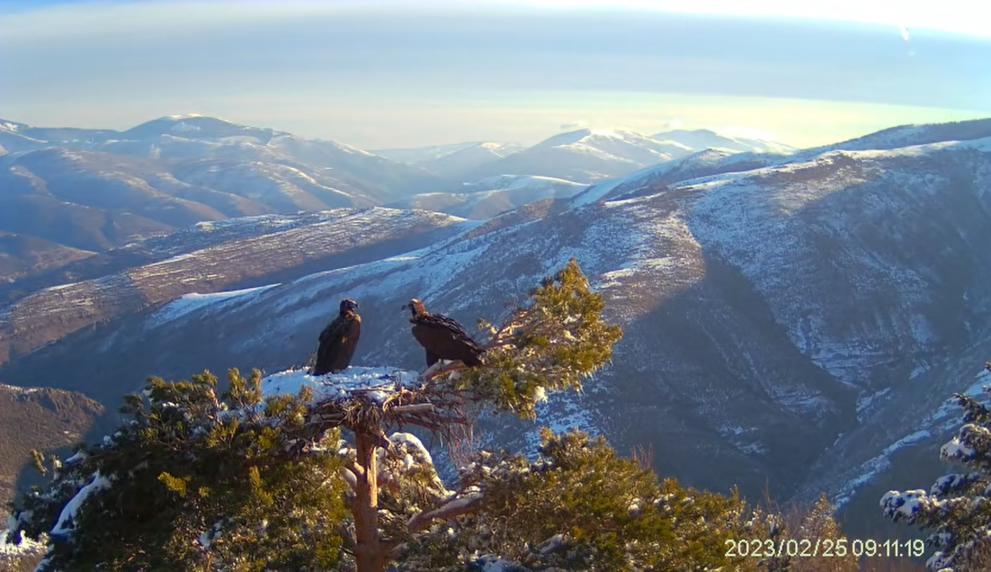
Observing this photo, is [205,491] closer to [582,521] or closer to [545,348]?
[545,348]

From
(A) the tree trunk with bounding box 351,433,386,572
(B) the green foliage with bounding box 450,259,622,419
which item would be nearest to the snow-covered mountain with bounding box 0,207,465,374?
(A) the tree trunk with bounding box 351,433,386,572

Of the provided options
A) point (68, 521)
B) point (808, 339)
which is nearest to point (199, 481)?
point (68, 521)

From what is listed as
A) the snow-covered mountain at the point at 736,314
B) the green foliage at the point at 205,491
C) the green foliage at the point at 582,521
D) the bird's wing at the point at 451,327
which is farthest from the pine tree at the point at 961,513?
the snow-covered mountain at the point at 736,314

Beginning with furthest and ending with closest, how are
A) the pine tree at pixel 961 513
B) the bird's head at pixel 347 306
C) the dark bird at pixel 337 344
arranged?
the pine tree at pixel 961 513, the bird's head at pixel 347 306, the dark bird at pixel 337 344

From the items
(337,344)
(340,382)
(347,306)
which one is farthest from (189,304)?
(340,382)

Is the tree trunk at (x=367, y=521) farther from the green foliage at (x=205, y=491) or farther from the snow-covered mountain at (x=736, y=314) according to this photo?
the snow-covered mountain at (x=736, y=314)

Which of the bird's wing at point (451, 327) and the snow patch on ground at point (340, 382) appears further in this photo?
the bird's wing at point (451, 327)

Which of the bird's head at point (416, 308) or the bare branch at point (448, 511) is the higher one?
the bird's head at point (416, 308)
